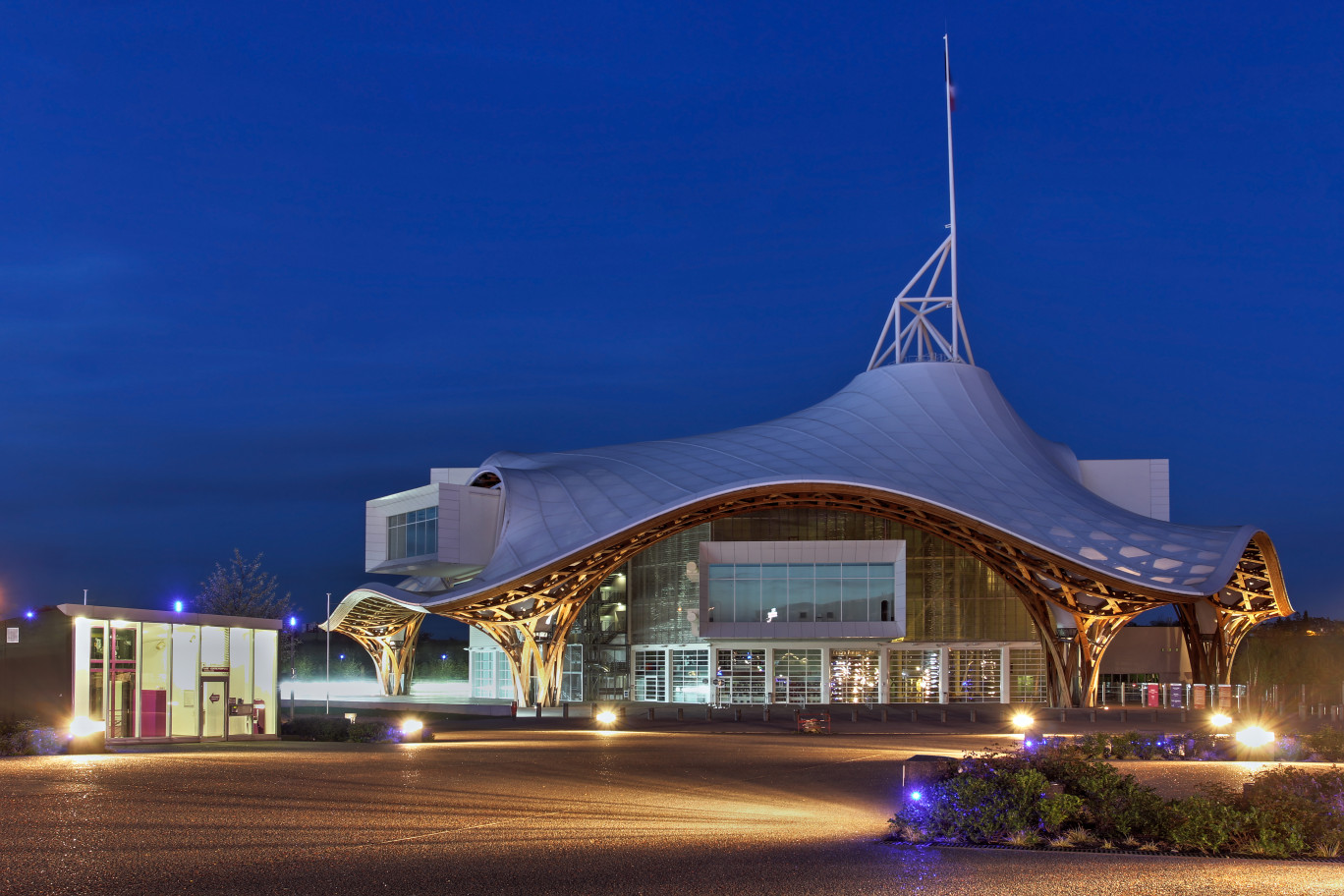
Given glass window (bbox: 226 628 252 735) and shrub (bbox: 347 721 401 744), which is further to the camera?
shrub (bbox: 347 721 401 744)

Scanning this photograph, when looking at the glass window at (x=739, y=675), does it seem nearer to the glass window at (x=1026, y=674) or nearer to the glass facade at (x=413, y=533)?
the glass window at (x=1026, y=674)

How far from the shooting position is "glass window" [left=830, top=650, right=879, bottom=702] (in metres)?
59.6

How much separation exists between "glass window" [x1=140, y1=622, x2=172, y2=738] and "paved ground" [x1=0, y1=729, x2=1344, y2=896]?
20.1 ft

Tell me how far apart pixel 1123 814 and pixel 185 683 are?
21.9 meters

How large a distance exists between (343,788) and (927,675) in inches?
1830

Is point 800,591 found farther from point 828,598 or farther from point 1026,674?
point 1026,674

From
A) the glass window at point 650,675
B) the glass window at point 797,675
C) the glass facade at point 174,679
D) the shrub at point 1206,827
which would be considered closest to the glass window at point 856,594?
the glass window at point 797,675

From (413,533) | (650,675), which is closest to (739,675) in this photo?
(650,675)

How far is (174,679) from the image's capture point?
92.4 ft

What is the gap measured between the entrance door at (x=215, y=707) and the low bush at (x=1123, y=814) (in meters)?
20.0

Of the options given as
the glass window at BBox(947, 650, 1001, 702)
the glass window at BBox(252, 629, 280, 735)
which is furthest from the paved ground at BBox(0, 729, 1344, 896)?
the glass window at BBox(947, 650, 1001, 702)

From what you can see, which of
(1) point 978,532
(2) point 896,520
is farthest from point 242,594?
(1) point 978,532

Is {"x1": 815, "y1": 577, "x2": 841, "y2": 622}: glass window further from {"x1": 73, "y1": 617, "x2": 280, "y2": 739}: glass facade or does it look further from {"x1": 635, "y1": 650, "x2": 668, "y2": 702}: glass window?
{"x1": 73, "y1": 617, "x2": 280, "y2": 739}: glass facade

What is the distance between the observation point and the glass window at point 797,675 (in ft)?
195
